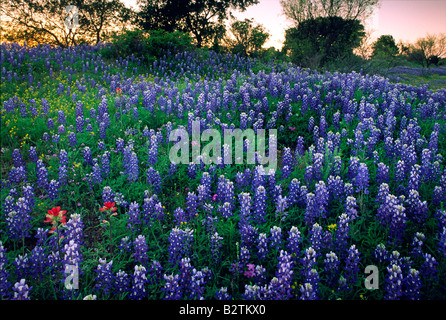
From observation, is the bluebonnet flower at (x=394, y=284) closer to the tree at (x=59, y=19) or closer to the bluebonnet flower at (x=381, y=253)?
the bluebonnet flower at (x=381, y=253)

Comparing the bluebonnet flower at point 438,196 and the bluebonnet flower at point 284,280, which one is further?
the bluebonnet flower at point 438,196

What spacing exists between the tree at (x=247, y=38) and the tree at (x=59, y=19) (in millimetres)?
7770

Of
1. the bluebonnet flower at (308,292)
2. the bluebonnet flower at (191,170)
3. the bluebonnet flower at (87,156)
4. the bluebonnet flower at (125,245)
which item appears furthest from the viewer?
the bluebonnet flower at (87,156)

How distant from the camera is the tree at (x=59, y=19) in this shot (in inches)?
771

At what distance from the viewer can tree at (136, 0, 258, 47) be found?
61.0 ft

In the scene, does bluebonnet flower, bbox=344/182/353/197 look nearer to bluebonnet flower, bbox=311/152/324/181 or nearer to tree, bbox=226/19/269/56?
bluebonnet flower, bbox=311/152/324/181

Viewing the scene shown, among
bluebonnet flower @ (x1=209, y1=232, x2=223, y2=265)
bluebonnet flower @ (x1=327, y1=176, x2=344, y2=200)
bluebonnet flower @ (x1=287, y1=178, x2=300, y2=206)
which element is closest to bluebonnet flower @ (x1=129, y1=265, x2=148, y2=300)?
bluebonnet flower @ (x1=209, y1=232, x2=223, y2=265)

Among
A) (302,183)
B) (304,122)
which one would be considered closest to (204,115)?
(304,122)

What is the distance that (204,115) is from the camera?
689 centimetres

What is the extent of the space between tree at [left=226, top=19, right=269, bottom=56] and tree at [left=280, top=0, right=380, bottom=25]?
635cm

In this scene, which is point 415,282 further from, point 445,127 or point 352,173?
point 445,127

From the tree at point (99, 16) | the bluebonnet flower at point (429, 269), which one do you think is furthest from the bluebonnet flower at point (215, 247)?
the tree at point (99, 16)

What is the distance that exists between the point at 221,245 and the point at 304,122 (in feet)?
13.7
